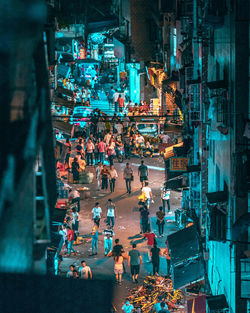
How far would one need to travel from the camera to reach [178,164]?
75.8 feet

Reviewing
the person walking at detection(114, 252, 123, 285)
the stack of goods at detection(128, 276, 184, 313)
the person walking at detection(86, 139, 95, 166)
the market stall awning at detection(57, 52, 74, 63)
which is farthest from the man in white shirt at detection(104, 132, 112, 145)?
the market stall awning at detection(57, 52, 74, 63)

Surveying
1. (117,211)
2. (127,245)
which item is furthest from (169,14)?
(127,245)

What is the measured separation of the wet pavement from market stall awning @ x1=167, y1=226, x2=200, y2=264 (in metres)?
1.03

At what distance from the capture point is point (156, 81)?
144 feet

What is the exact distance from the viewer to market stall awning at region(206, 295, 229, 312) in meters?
13.3

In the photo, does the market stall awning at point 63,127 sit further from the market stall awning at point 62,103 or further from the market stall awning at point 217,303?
the market stall awning at point 217,303

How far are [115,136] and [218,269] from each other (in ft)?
66.0

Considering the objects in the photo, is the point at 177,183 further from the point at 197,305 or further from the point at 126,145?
the point at 126,145

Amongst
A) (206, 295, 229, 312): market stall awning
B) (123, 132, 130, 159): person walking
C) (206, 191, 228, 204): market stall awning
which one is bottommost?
(206, 295, 229, 312): market stall awning

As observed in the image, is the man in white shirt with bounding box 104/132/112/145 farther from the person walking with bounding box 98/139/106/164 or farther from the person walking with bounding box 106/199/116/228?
the person walking with bounding box 106/199/116/228

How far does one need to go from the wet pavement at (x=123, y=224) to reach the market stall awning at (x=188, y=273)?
1.54 metres

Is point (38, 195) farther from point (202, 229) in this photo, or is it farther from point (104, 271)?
point (202, 229)

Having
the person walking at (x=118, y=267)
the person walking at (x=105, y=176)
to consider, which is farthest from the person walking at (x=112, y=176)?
the person walking at (x=118, y=267)

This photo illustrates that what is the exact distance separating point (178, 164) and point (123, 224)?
357 centimetres
